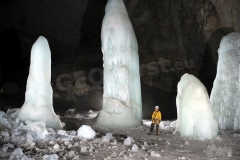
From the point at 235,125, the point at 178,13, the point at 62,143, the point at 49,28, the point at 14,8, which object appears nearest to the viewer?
the point at 62,143

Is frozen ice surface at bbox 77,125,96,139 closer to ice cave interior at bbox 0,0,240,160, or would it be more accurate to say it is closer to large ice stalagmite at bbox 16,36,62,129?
ice cave interior at bbox 0,0,240,160

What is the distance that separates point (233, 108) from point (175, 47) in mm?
11239

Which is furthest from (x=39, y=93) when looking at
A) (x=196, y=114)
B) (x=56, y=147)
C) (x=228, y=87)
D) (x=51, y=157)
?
(x=228, y=87)

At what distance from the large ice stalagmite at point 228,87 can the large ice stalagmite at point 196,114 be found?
3.22 meters

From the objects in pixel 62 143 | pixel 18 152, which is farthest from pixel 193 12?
pixel 18 152

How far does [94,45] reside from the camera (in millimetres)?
27109

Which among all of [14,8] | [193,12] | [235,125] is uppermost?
[14,8]

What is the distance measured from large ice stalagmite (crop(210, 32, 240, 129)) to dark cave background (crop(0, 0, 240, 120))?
4524 millimetres

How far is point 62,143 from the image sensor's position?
6.93m

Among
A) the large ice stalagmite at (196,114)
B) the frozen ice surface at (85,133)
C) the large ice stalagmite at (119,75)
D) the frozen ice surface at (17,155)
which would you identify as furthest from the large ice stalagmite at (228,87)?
the frozen ice surface at (17,155)

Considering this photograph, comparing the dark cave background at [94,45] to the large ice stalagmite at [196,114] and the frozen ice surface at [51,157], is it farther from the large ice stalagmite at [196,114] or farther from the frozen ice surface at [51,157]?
the frozen ice surface at [51,157]

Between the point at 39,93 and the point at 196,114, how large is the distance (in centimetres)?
628

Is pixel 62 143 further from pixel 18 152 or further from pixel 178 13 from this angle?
pixel 178 13

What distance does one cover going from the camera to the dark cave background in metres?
20.1
